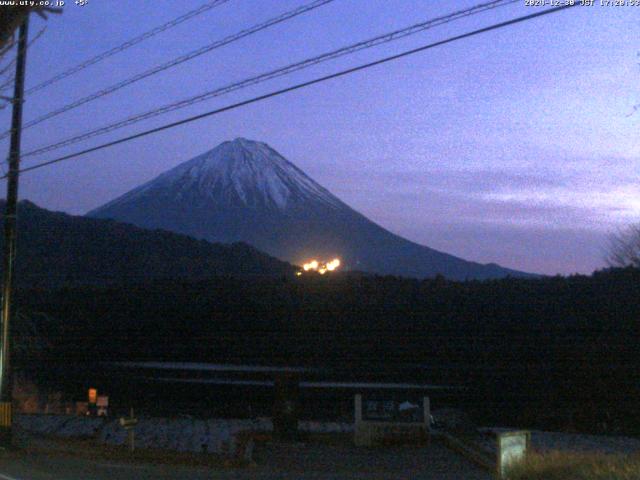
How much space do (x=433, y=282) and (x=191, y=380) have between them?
26291 millimetres

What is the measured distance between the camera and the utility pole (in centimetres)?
2020

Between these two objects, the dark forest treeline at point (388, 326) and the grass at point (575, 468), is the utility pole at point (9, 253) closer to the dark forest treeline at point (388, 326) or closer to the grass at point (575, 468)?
the grass at point (575, 468)

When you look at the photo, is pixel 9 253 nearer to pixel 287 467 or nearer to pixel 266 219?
pixel 287 467

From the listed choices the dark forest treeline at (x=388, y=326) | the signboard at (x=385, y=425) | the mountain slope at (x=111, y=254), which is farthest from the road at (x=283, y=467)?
the mountain slope at (x=111, y=254)

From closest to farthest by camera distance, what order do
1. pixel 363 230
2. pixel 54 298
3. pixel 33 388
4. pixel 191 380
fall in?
pixel 33 388, pixel 191 380, pixel 54 298, pixel 363 230

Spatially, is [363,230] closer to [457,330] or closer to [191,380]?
[457,330]

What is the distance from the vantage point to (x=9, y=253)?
808 inches

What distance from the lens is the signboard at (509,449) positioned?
39.8 ft

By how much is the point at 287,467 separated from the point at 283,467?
0.10m

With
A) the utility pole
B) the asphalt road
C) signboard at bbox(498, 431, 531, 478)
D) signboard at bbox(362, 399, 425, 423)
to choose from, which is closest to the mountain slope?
signboard at bbox(362, 399, 425, 423)

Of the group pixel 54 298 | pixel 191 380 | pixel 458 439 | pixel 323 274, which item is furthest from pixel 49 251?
pixel 458 439

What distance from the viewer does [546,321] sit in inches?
2298

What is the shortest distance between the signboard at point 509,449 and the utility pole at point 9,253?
12281 mm

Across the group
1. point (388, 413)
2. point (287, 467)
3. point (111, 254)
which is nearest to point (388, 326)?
point (111, 254)
